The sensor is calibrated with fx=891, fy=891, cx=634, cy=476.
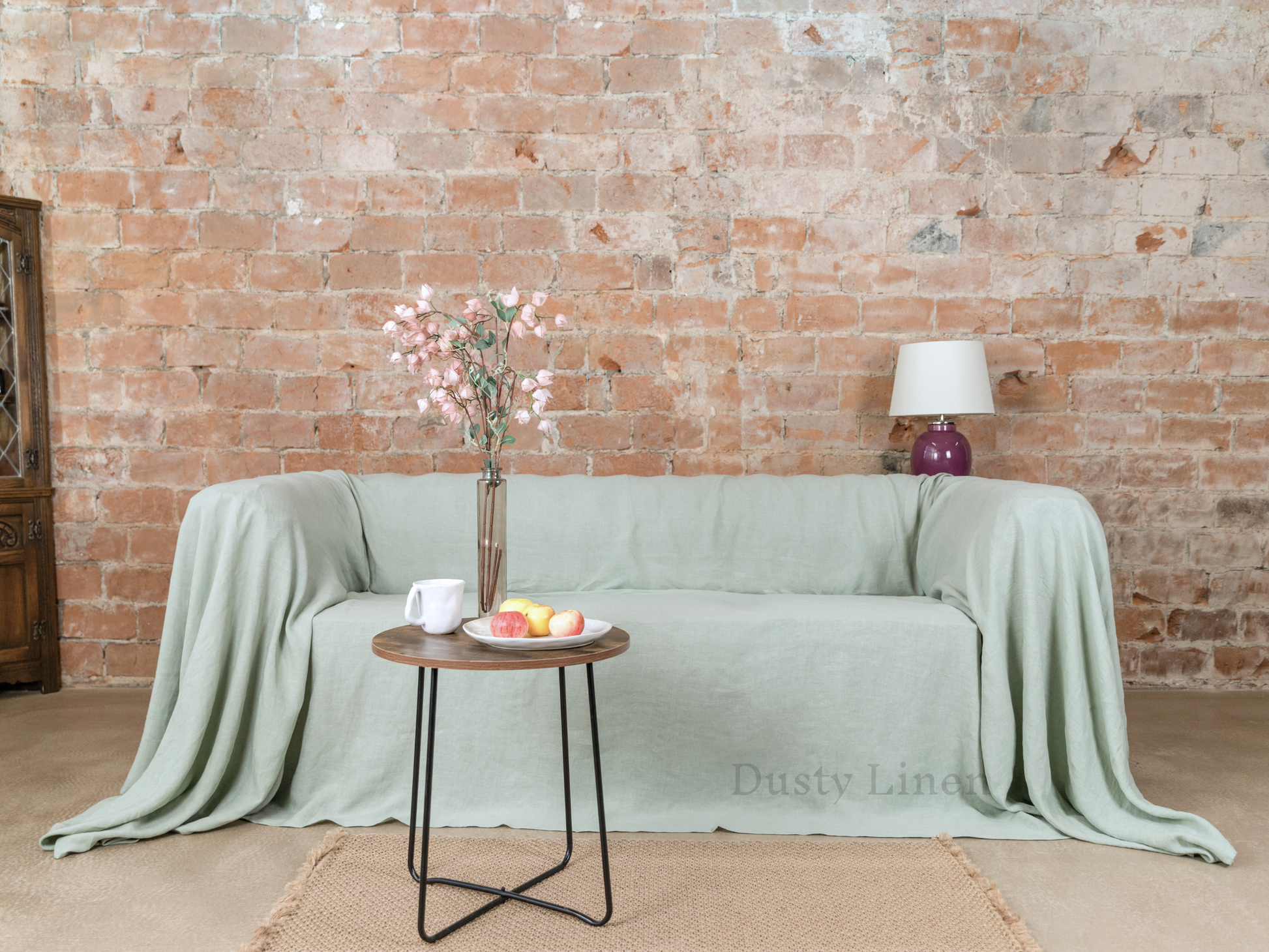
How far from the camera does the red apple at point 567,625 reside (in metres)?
1.56

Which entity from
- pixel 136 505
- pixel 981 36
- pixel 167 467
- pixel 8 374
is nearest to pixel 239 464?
pixel 167 467

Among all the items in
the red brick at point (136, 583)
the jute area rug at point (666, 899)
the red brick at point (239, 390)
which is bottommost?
the jute area rug at point (666, 899)

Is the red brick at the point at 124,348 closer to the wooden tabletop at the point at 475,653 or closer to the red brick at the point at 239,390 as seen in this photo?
the red brick at the point at 239,390

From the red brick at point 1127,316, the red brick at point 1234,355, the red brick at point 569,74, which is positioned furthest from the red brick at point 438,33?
the red brick at point 1234,355

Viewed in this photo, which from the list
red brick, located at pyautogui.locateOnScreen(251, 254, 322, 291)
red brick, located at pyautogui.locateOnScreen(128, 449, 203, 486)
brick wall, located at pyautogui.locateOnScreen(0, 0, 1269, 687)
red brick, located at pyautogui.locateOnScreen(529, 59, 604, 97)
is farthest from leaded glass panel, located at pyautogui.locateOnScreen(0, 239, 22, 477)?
red brick, located at pyautogui.locateOnScreen(529, 59, 604, 97)

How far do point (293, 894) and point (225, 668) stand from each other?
2.07 ft

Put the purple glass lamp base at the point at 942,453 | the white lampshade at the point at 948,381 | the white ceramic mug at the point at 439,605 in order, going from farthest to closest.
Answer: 1. the purple glass lamp base at the point at 942,453
2. the white lampshade at the point at 948,381
3. the white ceramic mug at the point at 439,605

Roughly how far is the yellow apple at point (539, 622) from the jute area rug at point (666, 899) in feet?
1.74

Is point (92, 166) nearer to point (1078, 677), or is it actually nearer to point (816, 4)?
point (816, 4)

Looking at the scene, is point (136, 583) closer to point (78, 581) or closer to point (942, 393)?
point (78, 581)

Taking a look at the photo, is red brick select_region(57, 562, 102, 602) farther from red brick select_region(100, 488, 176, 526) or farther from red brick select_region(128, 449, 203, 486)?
red brick select_region(128, 449, 203, 486)

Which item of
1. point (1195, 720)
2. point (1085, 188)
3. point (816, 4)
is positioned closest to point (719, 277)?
point (816, 4)

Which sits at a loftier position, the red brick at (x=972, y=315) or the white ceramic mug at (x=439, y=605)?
the red brick at (x=972, y=315)

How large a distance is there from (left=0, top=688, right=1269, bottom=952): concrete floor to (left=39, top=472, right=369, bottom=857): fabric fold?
0.10m
